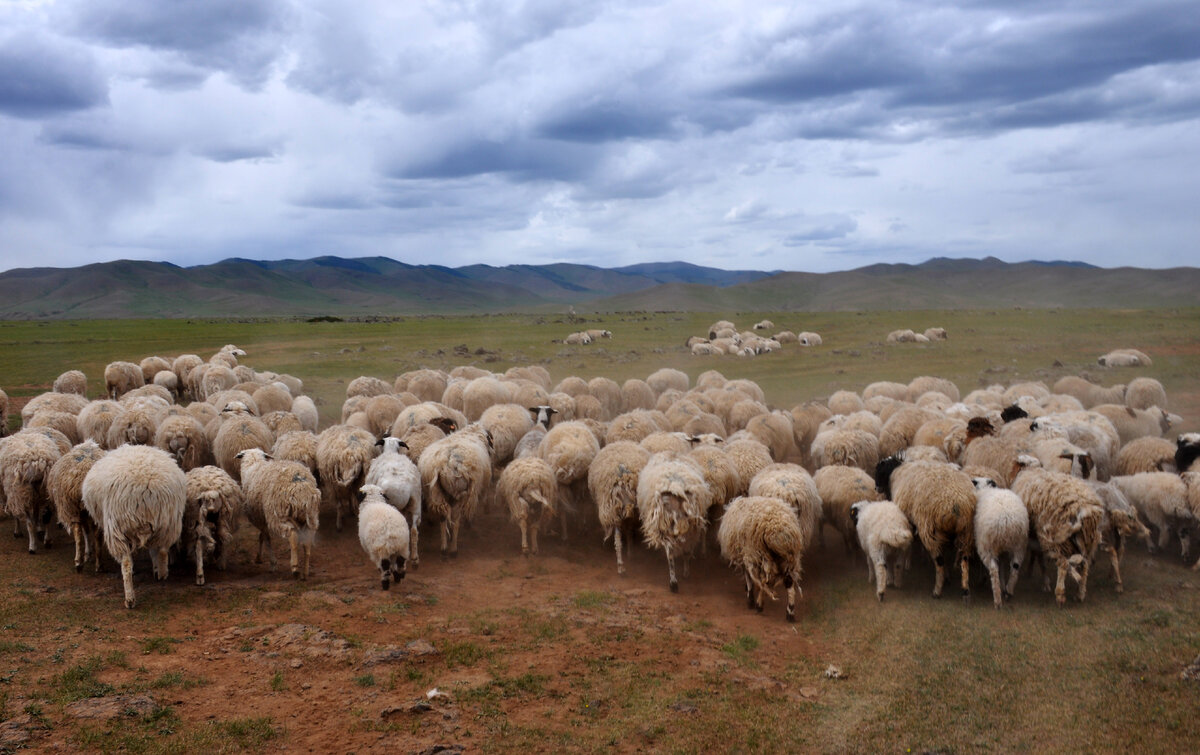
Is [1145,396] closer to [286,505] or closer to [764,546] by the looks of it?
[764,546]

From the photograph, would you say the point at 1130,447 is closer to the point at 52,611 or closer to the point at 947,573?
the point at 947,573

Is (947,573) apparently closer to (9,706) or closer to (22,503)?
(9,706)

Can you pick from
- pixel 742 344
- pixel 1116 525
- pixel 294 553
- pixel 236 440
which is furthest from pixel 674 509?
pixel 742 344

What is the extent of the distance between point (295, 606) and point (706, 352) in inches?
1280

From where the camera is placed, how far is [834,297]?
15600cm

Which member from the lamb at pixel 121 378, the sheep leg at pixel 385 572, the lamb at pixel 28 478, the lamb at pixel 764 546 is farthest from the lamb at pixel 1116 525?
the lamb at pixel 121 378

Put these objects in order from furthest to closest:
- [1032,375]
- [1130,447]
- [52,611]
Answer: [1032,375]
[1130,447]
[52,611]

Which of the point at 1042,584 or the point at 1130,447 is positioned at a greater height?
the point at 1130,447

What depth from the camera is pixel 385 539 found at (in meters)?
9.71

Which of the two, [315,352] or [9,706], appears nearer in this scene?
[9,706]

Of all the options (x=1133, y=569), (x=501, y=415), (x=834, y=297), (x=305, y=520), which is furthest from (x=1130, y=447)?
(x=834, y=297)

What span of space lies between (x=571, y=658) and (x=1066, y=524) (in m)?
6.36

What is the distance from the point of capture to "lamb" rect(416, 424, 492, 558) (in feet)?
38.3

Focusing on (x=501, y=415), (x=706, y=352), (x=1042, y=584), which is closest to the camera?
(x=1042, y=584)
